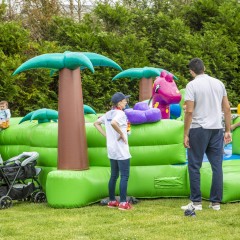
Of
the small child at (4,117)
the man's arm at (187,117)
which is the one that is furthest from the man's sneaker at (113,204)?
the small child at (4,117)

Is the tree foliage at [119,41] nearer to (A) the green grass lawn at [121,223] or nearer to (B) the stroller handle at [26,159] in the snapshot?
(B) the stroller handle at [26,159]

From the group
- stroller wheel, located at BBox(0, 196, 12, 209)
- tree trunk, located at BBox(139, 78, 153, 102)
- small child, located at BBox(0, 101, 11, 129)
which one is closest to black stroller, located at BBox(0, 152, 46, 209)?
stroller wheel, located at BBox(0, 196, 12, 209)

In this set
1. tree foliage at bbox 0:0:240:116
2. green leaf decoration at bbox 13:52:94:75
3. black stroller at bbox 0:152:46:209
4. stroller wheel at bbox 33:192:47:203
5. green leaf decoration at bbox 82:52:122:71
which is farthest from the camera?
tree foliage at bbox 0:0:240:116

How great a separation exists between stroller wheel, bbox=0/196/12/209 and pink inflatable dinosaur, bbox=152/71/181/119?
2.87 metres

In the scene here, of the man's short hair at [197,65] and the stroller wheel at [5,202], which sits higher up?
the man's short hair at [197,65]

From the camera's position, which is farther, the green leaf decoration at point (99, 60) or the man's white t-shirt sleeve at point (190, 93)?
the green leaf decoration at point (99, 60)

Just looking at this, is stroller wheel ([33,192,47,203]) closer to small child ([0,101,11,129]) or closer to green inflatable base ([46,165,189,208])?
green inflatable base ([46,165,189,208])

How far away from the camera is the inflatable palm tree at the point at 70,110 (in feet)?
22.2

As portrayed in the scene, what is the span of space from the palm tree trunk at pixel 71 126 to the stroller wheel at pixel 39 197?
1.87ft

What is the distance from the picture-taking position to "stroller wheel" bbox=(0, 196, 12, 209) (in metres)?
6.63

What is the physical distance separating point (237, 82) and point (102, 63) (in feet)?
24.9

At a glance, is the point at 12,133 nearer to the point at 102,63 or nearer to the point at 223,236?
the point at 102,63

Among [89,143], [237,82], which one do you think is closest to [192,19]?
[237,82]

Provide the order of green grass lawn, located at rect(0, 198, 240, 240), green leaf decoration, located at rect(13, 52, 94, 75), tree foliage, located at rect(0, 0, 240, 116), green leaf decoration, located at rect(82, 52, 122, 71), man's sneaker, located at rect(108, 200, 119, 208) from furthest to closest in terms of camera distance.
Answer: tree foliage, located at rect(0, 0, 240, 116)
green leaf decoration, located at rect(82, 52, 122, 71)
green leaf decoration, located at rect(13, 52, 94, 75)
man's sneaker, located at rect(108, 200, 119, 208)
green grass lawn, located at rect(0, 198, 240, 240)
